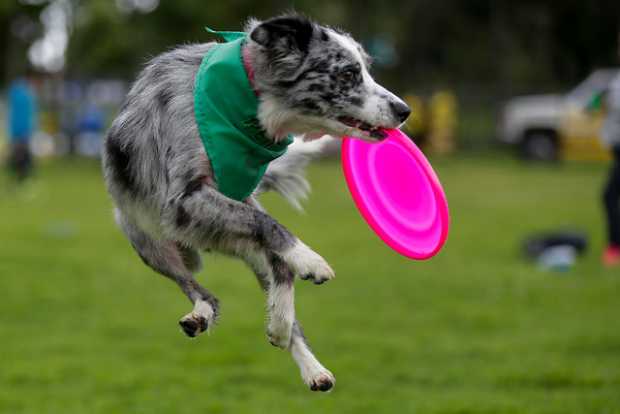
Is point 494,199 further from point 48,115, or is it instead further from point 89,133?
point 48,115

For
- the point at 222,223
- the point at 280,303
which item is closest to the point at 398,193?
the point at 280,303

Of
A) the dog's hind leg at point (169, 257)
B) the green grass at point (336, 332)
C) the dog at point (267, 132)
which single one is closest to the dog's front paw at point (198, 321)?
the dog at point (267, 132)

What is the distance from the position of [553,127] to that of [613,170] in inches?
725

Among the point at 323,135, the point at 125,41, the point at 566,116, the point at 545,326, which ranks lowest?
the point at 125,41

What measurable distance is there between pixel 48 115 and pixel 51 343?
26501mm

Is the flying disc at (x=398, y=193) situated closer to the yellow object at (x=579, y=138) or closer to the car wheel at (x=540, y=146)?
the yellow object at (x=579, y=138)

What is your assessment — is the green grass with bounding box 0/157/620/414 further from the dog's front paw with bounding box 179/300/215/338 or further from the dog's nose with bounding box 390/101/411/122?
the dog's nose with bounding box 390/101/411/122

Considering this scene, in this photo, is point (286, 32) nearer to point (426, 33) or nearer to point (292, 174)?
point (292, 174)

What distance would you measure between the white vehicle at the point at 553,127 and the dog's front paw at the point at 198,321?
26237 mm

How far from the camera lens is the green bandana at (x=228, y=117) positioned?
15.2 feet

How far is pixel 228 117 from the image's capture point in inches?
184

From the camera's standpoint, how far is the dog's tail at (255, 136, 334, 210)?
5.70 meters

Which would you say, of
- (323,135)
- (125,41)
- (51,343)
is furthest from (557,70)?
(323,135)

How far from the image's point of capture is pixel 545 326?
1087 centimetres
